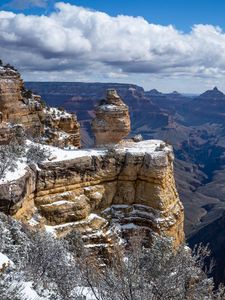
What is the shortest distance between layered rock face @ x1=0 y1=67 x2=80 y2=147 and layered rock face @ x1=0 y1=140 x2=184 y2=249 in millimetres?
10174

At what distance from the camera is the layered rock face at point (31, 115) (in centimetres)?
3744

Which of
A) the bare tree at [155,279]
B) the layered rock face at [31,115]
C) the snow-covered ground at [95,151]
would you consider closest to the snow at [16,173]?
the snow-covered ground at [95,151]

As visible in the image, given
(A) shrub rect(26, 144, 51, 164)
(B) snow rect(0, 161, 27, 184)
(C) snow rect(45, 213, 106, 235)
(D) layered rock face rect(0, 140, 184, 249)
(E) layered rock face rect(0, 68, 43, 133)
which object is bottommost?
(C) snow rect(45, 213, 106, 235)

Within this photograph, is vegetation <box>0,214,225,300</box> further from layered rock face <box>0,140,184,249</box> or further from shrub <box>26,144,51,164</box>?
shrub <box>26,144,51,164</box>

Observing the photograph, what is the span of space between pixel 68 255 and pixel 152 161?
8476mm

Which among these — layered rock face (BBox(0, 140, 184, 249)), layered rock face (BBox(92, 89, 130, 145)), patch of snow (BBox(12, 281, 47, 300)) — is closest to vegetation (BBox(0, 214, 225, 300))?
patch of snow (BBox(12, 281, 47, 300))

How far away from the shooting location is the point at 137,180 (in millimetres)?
28344

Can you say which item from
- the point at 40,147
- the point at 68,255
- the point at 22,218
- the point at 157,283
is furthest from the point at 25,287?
the point at 40,147

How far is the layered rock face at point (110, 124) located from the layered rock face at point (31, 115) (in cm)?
645

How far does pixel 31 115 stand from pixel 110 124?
10899mm

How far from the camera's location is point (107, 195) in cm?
2805

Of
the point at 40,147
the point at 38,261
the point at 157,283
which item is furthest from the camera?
the point at 40,147

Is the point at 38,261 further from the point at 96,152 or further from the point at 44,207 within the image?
the point at 96,152

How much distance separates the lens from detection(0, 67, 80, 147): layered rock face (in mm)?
37438
